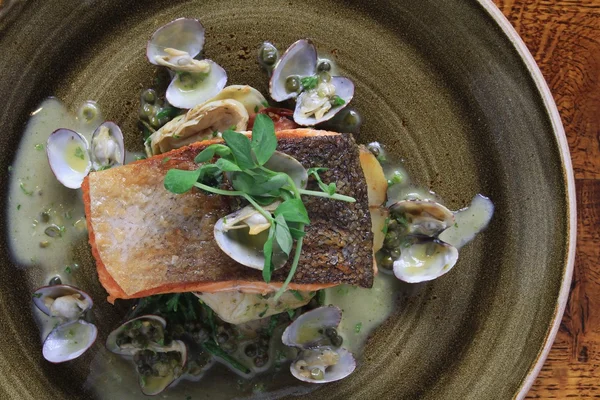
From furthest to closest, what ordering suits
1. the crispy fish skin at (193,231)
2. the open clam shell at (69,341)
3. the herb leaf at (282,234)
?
the open clam shell at (69,341), the crispy fish skin at (193,231), the herb leaf at (282,234)

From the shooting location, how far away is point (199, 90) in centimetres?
327

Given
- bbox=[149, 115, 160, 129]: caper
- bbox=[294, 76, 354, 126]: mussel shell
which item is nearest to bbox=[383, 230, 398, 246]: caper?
bbox=[294, 76, 354, 126]: mussel shell

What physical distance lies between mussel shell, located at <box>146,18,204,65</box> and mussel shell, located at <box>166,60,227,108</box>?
0.43ft

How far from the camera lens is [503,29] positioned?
317 cm

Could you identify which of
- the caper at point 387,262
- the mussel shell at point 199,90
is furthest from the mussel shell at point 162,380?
the mussel shell at point 199,90

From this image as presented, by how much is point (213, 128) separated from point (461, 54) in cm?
143

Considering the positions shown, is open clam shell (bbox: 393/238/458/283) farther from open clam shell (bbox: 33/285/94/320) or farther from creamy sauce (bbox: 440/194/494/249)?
open clam shell (bbox: 33/285/94/320)

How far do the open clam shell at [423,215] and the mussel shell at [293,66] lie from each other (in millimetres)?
871

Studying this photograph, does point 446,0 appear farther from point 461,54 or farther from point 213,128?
point 213,128

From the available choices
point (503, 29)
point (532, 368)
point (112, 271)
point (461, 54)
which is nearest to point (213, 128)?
point (112, 271)

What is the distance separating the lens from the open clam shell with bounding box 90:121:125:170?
3178mm

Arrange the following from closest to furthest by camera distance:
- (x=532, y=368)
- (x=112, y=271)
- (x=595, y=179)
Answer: (x=112, y=271) < (x=532, y=368) < (x=595, y=179)

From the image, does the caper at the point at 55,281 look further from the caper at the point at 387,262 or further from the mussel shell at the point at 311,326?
the caper at the point at 387,262

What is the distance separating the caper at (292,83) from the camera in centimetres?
328
